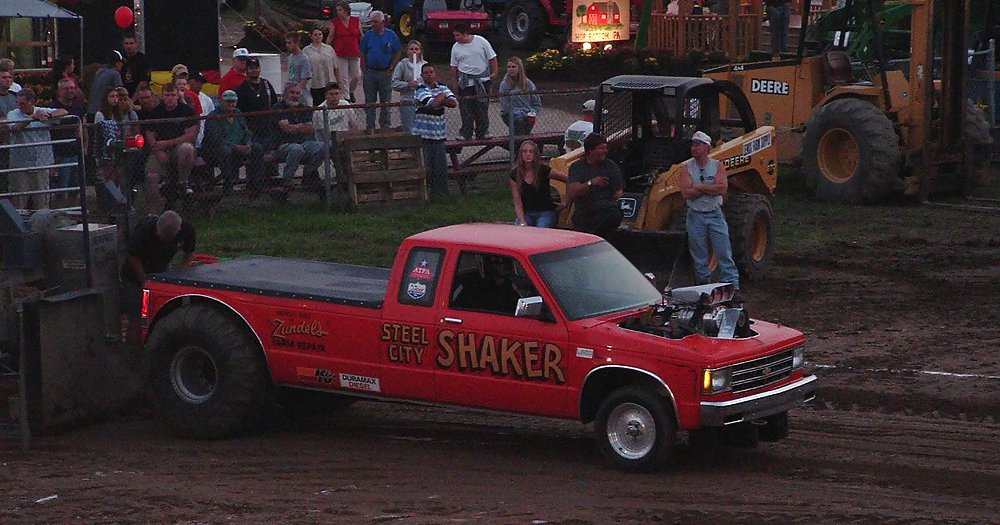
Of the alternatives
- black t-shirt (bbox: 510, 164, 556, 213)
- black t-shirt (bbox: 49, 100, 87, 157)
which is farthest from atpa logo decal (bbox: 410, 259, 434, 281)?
black t-shirt (bbox: 49, 100, 87, 157)

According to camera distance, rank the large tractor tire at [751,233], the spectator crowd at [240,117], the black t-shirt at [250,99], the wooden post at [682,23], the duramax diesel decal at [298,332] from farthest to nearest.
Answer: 1. the wooden post at [682,23]
2. the black t-shirt at [250,99]
3. the spectator crowd at [240,117]
4. the large tractor tire at [751,233]
5. the duramax diesel decal at [298,332]

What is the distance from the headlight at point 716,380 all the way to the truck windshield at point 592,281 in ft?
3.11

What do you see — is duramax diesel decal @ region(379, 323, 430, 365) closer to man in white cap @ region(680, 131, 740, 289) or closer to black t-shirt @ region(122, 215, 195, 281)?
black t-shirt @ region(122, 215, 195, 281)

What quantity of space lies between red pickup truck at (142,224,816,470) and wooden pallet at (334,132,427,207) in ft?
25.2

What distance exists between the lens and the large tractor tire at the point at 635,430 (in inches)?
366

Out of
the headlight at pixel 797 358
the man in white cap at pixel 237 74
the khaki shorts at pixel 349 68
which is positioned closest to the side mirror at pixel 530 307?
the headlight at pixel 797 358

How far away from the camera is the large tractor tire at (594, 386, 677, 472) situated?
9.29 meters

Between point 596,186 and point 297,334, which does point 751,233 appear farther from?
point 297,334

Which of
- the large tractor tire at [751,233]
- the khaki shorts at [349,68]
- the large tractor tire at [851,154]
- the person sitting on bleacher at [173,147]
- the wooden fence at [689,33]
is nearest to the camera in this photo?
the large tractor tire at [751,233]

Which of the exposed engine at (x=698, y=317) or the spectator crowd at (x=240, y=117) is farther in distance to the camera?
the spectator crowd at (x=240, y=117)

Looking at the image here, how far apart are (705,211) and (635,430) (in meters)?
5.34

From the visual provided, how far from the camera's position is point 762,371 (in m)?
9.57

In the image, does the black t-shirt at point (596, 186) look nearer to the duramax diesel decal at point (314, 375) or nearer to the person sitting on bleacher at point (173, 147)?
the duramax diesel decal at point (314, 375)

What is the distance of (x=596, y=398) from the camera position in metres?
9.71
